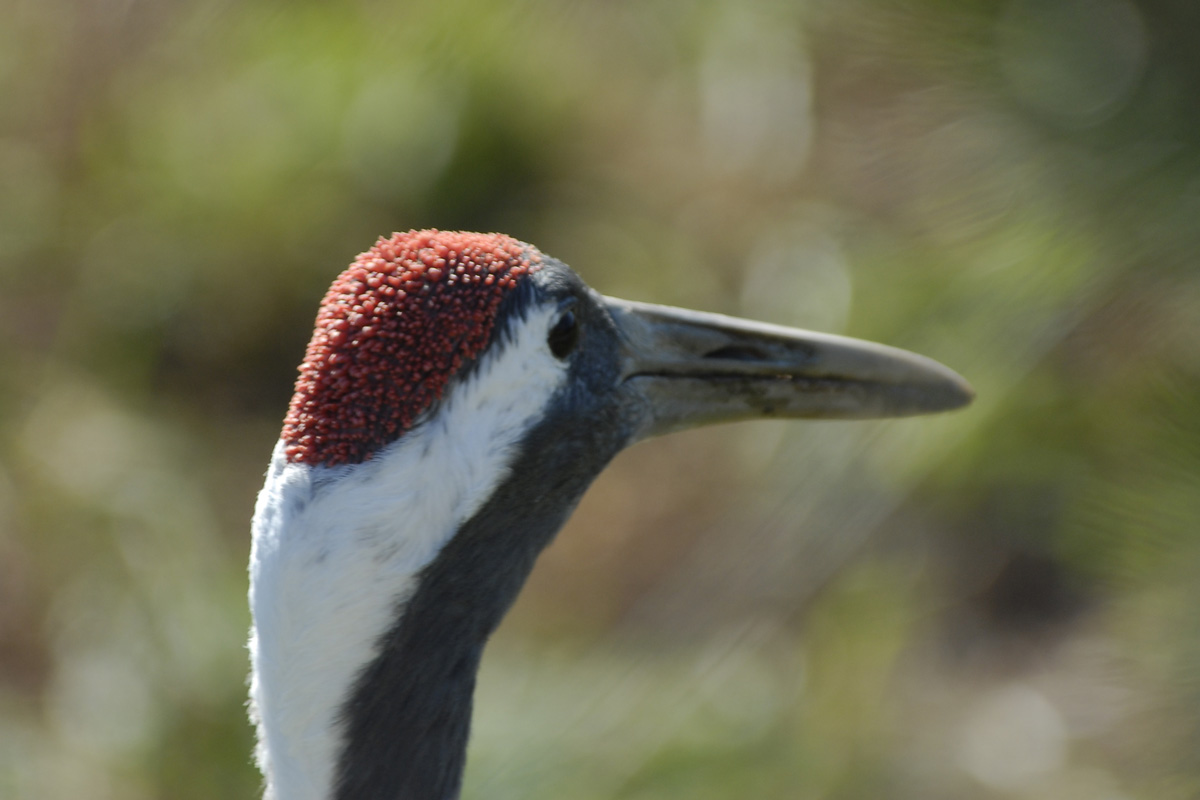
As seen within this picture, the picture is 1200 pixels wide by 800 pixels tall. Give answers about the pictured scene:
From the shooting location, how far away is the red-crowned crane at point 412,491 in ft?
4.98

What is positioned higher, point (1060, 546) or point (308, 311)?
point (308, 311)

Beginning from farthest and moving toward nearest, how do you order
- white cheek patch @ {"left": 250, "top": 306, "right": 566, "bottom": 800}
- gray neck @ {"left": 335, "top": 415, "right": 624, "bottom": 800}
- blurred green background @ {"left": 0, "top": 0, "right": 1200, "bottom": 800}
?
blurred green background @ {"left": 0, "top": 0, "right": 1200, "bottom": 800} < gray neck @ {"left": 335, "top": 415, "right": 624, "bottom": 800} < white cheek patch @ {"left": 250, "top": 306, "right": 566, "bottom": 800}

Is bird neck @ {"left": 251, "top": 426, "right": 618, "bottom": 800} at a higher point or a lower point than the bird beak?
lower

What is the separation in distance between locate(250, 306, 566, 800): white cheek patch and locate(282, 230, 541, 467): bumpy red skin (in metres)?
0.03

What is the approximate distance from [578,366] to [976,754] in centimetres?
251

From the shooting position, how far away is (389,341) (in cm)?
160

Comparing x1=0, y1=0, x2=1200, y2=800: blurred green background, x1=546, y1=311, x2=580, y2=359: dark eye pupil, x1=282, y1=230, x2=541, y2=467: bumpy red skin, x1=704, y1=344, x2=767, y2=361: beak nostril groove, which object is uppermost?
x1=0, y1=0, x2=1200, y2=800: blurred green background

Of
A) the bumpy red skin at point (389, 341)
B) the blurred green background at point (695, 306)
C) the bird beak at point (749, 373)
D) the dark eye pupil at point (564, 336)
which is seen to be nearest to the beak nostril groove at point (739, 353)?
the bird beak at point (749, 373)

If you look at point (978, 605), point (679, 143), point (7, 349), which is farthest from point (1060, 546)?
point (7, 349)

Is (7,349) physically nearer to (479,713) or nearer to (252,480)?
(252,480)

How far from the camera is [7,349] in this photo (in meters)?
4.99

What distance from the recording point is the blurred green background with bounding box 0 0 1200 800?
2715 mm

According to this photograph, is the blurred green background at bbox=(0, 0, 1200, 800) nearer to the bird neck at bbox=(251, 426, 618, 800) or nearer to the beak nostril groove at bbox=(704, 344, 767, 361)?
the beak nostril groove at bbox=(704, 344, 767, 361)

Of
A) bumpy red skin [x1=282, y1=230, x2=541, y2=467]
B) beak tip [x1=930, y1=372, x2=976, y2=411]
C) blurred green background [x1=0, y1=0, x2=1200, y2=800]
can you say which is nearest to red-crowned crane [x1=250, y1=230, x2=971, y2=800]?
bumpy red skin [x1=282, y1=230, x2=541, y2=467]
